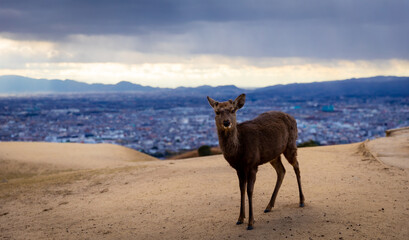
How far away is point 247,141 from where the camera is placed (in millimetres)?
7285

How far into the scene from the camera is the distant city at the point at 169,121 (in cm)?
6662

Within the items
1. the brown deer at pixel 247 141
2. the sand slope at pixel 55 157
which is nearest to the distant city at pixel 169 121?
the sand slope at pixel 55 157

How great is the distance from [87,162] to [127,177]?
322 inches

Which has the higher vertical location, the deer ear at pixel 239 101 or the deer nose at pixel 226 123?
the deer ear at pixel 239 101

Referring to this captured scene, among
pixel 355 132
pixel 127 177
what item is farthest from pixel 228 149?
pixel 355 132

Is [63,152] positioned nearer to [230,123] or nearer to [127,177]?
[127,177]

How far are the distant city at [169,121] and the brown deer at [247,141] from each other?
3868 cm

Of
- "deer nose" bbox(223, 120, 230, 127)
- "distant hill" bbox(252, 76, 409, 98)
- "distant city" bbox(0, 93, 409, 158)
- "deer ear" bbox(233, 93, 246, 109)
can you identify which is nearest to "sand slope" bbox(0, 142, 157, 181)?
"deer ear" bbox(233, 93, 246, 109)

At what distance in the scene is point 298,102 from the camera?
12338 cm

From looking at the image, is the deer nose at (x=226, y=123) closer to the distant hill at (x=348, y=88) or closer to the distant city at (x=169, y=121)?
the distant city at (x=169, y=121)

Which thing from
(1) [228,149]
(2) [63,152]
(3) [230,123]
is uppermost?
(3) [230,123]

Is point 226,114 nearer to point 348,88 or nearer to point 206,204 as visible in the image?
point 206,204

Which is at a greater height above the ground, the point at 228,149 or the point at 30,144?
the point at 228,149

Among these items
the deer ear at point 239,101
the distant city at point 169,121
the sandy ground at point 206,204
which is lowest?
the distant city at point 169,121
